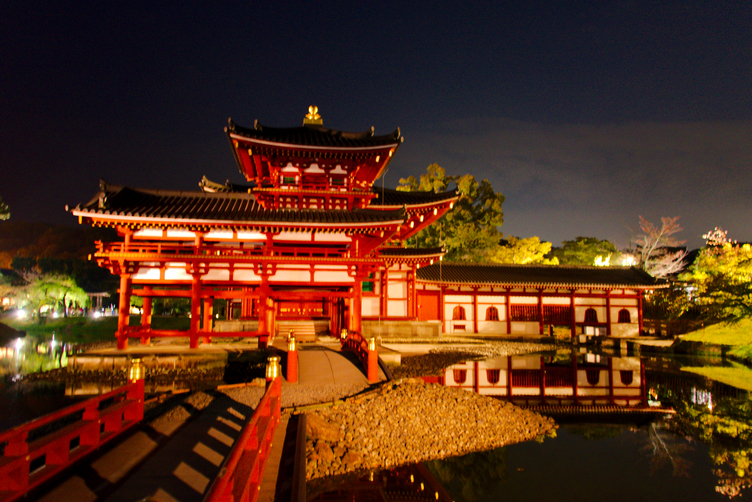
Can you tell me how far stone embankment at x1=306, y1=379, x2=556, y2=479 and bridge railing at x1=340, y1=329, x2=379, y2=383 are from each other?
3.75ft

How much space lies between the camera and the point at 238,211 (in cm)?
2003

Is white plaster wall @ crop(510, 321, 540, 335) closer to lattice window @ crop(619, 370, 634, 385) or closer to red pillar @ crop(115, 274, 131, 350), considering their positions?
lattice window @ crop(619, 370, 634, 385)

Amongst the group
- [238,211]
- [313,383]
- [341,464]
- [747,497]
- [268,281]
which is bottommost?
[747,497]

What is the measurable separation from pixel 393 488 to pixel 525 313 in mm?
28081

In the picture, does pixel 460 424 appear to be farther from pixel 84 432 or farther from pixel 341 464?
pixel 84 432

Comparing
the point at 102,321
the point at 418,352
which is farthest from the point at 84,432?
the point at 102,321

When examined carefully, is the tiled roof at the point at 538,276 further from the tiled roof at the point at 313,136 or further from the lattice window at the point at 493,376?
the tiled roof at the point at 313,136

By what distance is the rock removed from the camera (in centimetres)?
988

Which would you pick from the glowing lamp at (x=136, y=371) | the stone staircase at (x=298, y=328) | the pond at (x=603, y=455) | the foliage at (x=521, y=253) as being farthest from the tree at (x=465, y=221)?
the glowing lamp at (x=136, y=371)

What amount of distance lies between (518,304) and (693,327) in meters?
13.6

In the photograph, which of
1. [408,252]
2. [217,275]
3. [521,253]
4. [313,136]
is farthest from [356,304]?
[521,253]

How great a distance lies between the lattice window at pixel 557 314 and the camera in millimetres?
34688

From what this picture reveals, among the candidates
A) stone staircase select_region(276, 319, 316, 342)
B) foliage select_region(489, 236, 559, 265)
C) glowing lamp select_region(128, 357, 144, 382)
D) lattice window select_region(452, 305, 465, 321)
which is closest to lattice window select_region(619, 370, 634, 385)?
lattice window select_region(452, 305, 465, 321)

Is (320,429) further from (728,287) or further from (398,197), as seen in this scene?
(728,287)
